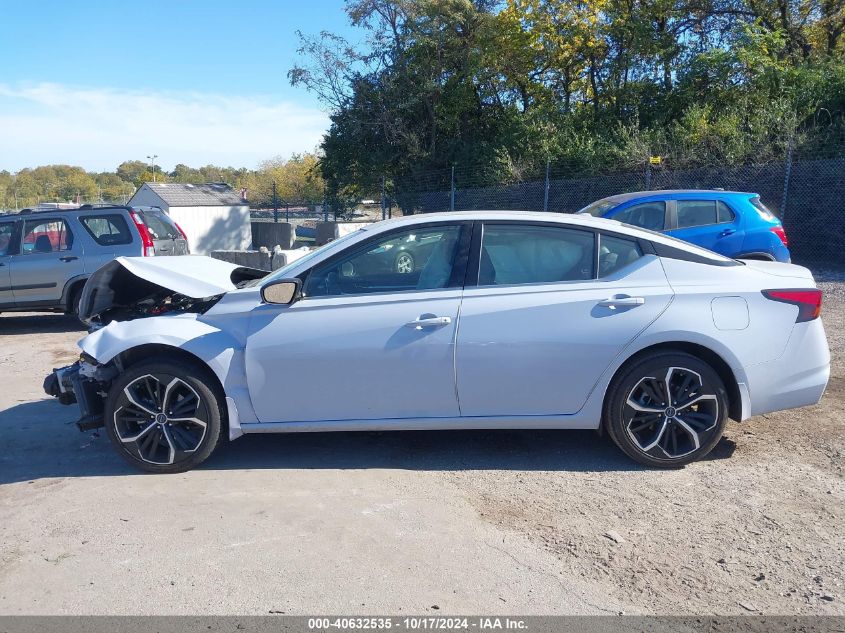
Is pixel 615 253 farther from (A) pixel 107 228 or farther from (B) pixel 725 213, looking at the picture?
(A) pixel 107 228

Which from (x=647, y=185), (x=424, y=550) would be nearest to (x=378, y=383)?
(x=424, y=550)

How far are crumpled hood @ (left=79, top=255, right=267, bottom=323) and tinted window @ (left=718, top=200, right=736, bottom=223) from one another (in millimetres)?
7729

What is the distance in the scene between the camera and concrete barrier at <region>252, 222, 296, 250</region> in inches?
972

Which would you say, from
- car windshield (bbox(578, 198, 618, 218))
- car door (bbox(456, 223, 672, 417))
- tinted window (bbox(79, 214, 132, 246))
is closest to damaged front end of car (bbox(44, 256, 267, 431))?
car door (bbox(456, 223, 672, 417))

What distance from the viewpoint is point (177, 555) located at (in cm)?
390

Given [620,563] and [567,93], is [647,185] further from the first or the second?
[620,563]

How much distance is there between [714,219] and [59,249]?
9461 mm

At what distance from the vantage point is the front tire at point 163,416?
4.88 metres

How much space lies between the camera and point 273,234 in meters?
25.5

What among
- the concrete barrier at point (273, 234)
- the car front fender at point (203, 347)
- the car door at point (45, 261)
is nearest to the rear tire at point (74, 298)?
the car door at point (45, 261)

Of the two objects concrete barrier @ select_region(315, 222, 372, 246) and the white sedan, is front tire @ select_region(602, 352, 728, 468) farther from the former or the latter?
concrete barrier @ select_region(315, 222, 372, 246)

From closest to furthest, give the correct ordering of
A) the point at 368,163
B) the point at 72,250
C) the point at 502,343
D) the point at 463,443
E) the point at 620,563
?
the point at 620,563
the point at 502,343
the point at 463,443
the point at 72,250
the point at 368,163

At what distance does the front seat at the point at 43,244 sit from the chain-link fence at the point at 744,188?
37.6 feet

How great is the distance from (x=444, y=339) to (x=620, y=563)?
169 centimetres
